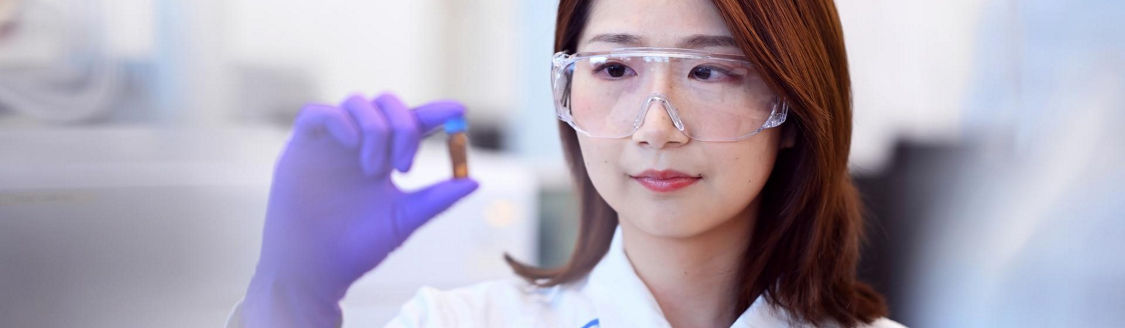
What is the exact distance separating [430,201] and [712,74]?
1.15 ft

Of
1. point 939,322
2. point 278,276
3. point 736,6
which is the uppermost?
point 736,6

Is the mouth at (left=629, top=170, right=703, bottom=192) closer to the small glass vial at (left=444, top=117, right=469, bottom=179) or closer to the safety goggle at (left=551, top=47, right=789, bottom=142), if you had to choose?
the safety goggle at (left=551, top=47, right=789, bottom=142)

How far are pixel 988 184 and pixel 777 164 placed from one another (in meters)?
1.35

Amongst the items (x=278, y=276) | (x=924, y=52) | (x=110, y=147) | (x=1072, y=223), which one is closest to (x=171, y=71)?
(x=110, y=147)

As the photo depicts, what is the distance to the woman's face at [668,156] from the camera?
0.96 m

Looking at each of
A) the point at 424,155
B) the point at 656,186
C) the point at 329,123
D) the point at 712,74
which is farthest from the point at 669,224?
the point at 424,155

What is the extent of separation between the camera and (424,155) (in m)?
2.02

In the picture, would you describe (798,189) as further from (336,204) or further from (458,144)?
(336,204)

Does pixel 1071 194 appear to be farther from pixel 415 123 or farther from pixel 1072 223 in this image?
pixel 415 123

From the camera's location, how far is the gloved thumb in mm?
1092

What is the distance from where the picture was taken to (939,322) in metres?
2.30

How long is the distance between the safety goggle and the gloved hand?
0.17m

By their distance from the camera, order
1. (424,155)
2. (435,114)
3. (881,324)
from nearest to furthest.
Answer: (435,114) < (881,324) < (424,155)

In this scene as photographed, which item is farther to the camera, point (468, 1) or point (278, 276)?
point (468, 1)
